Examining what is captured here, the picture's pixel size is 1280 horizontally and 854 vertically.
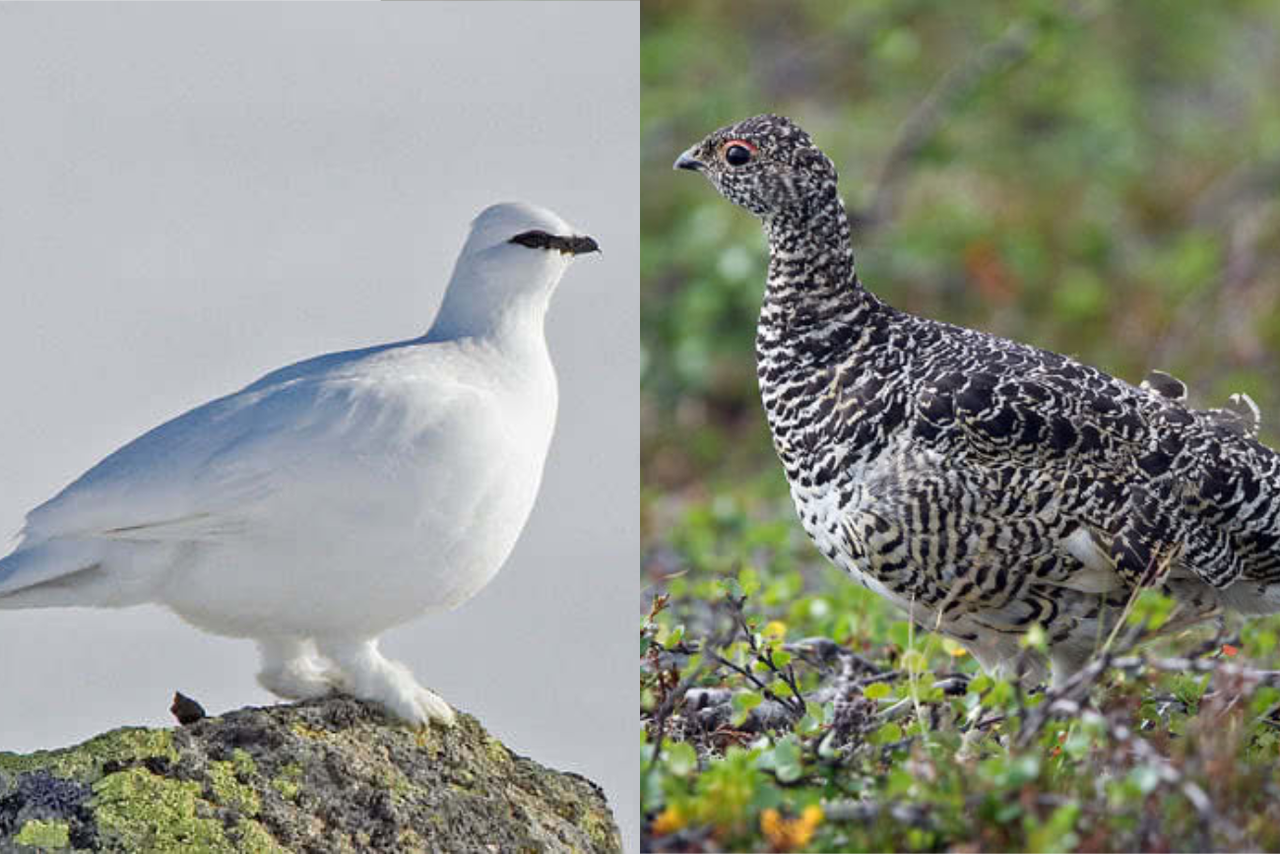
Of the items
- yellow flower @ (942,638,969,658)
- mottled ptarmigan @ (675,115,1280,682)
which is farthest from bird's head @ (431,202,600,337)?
yellow flower @ (942,638,969,658)

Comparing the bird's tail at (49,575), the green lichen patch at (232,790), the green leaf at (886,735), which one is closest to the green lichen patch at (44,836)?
the green lichen patch at (232,790)

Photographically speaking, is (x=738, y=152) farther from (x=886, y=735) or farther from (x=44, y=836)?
(x=44, y=836)

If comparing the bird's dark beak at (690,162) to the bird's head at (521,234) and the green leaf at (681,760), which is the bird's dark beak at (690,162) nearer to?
the bird's head at (521,234)

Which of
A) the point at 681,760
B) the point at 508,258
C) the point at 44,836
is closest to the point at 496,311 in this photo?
the point at 508,258

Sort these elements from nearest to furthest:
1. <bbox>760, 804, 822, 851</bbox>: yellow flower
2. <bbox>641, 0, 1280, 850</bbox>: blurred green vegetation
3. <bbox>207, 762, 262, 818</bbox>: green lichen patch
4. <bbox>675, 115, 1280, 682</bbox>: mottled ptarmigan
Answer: <bbox>760, 804, 822, 851</bbox>: yellow flower
<bbox>641, 0, 1280, 850</bbox>: blurred green vegetation
<bbox>207, 762, 262, 818</bbox>: green lichen patch
<bbox>675, 115, 1280, 682</bbox>: mottled ptarmigan

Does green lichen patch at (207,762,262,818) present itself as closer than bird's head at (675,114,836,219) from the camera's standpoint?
Yes

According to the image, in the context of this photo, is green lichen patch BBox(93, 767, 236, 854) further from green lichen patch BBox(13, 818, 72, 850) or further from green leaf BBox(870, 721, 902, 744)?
green leaf BBox(870, 721, 902, 744)
